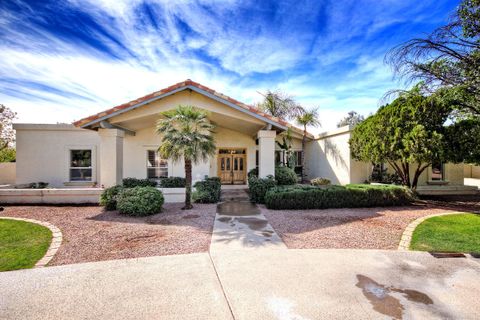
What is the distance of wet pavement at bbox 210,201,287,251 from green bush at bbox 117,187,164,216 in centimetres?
241

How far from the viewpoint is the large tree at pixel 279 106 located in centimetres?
2250

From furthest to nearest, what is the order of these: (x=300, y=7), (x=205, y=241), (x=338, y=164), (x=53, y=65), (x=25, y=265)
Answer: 1. (x=338, y=164)
2. (x=53, y=65)
3. (x=300, y=7)
4. (x=205, y=241)
5. (x=25, y=265)

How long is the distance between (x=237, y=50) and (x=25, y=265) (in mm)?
9574

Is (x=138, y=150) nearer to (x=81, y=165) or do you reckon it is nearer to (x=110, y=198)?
(x=81, y=165)

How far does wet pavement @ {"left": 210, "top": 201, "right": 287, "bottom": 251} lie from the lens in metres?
5.36

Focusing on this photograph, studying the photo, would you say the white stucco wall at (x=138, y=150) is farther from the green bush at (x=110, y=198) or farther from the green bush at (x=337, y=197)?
the green bush at (x=337, y=197)

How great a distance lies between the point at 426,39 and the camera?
6.92m

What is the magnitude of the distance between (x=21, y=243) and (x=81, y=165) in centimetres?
1103

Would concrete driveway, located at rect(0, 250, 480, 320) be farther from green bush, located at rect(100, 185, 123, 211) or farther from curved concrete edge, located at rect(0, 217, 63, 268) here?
green bush, located at rect(100, 185, 123, 211)

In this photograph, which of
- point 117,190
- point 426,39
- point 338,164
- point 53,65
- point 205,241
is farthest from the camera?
point 338,164

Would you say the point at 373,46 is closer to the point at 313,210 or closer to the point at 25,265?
the point at 313,210

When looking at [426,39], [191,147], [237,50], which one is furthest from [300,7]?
[191,147]

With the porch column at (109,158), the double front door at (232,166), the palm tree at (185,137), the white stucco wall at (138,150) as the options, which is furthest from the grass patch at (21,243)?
the double front door at (232,166)

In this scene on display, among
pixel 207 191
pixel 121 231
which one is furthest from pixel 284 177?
pixel 121 231
